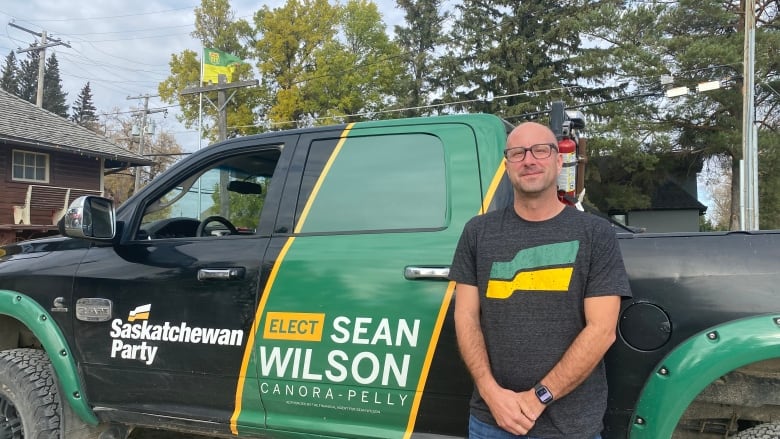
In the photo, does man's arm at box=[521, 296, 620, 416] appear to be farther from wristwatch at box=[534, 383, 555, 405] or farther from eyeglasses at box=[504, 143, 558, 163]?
eyeglasses at box=[504, 143, 558, 163]

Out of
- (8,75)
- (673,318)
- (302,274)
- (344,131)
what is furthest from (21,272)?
(8,75)

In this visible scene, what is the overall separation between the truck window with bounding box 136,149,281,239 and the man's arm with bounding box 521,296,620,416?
1.65 meters

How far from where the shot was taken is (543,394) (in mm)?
1644

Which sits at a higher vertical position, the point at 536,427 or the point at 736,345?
the point at 736,345

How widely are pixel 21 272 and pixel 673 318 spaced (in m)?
3.17

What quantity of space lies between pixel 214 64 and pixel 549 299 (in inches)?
969

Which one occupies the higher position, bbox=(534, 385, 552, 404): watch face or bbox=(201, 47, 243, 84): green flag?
bbox=(201, 47, 243, 84): green flag

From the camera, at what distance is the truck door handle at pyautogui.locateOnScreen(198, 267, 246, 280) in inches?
100.0

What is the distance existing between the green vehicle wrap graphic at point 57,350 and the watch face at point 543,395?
2367 mm

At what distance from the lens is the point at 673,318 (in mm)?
1915

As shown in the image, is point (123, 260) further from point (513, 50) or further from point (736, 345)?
point (513, 50)

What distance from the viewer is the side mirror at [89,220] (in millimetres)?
2717

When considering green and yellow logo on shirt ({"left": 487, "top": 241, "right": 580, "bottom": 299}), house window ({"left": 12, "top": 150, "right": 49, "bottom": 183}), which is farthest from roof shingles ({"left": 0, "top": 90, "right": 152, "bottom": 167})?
green and yellow logo on shirt ({"left": 487, "top": 241, "right": 580, "bottom": 299})

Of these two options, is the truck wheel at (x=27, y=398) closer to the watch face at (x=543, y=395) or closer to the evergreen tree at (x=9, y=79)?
the watch face at (x=543, y=395)
